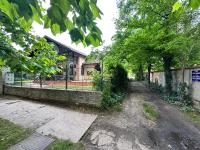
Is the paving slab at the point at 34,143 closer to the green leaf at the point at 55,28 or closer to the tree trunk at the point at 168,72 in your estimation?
the green leaf at the point at 55,28

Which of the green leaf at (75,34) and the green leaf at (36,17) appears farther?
the green leaf at (75,34)

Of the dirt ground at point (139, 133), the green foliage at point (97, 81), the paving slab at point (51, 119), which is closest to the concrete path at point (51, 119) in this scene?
the paving slab at point (51, 119)

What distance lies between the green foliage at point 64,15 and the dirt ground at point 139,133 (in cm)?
374

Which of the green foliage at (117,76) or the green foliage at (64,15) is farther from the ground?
the green foliage at (64,15)

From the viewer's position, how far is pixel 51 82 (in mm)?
9812

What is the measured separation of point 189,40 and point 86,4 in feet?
30.9

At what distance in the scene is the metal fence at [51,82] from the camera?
8680 mm

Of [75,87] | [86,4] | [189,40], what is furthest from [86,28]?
[189,40]

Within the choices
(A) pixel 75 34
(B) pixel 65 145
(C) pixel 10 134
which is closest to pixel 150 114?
(B) pixel 65 145

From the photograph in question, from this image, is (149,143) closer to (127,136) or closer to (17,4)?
(127,136)

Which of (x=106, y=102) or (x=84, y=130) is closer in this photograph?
(x=84, y=130)

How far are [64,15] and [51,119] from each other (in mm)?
5685

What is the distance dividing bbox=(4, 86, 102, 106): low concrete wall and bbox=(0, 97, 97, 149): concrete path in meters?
0.67

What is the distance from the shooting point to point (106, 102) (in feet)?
25.2
